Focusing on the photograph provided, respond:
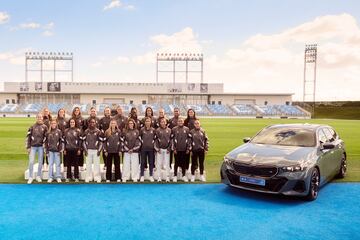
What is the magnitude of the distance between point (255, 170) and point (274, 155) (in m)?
0.54

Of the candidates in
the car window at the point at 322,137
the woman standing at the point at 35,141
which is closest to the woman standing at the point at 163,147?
the woman standing at the point at 35,141

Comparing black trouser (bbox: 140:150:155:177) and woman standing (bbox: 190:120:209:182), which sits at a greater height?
woman standing (bbox: 190:120:209:182)

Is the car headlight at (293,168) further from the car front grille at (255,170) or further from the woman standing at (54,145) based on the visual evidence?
the woman standing at (54,145)

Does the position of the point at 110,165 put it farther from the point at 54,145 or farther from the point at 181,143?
the point at 181,143

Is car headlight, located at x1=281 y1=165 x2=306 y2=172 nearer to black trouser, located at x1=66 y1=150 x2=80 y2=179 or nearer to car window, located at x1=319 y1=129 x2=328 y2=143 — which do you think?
car window, located at x1=319 y1=129 x2=328 y2=143

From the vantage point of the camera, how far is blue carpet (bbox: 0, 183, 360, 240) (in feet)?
16.2

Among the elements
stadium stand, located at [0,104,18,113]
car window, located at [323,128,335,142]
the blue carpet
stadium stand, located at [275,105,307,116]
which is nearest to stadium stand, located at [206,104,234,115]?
stadium stand, located at [275,105,307,116]

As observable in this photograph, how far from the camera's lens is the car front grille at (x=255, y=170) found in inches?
257

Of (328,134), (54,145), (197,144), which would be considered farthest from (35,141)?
(328,134)

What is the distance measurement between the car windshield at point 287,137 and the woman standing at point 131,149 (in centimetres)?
289

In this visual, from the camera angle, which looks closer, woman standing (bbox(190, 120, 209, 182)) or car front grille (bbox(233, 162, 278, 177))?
car front grille (bbox(233, 162, 278, 177))

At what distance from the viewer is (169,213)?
19.1ft

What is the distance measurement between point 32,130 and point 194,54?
6941 centimetres

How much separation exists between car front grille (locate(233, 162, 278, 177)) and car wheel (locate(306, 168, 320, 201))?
2.84ft
